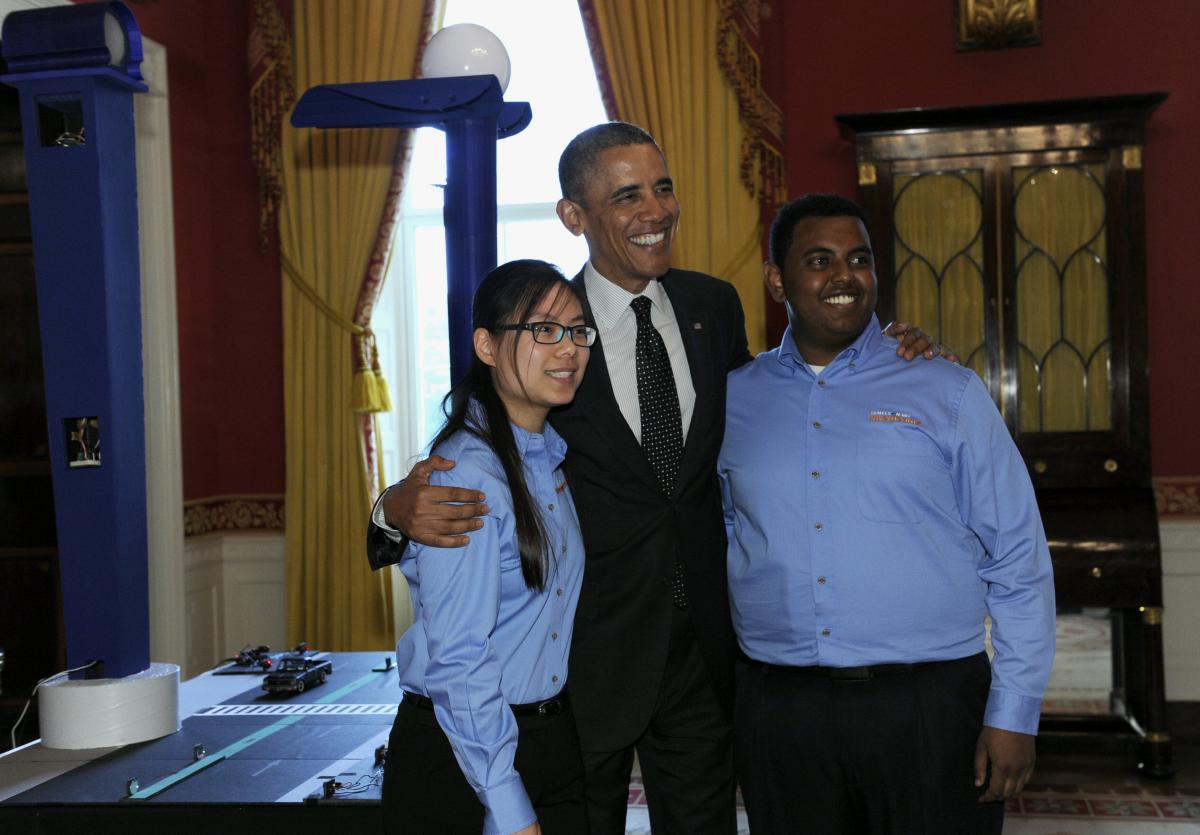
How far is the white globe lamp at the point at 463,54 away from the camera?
2684 mm

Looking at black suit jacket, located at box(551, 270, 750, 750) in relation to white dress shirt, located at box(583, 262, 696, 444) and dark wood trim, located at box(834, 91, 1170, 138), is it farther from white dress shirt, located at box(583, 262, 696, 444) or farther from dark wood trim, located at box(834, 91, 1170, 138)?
dark wood trim, located at box(834, 91, 1170, 138)

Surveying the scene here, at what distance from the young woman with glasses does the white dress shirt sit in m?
0.39

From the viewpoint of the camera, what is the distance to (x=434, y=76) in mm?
2730

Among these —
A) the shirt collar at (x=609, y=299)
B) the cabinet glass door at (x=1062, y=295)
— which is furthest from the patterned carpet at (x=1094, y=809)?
the shirt collar at (x=609, y=299)

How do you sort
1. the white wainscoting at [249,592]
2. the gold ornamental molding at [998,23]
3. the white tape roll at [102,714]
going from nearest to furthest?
the white tape roll at [102,714] → the gold ornamental molding at [998,23] → the white wainscoting at [249,592]

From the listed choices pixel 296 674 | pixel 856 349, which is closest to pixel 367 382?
pixel 296 674

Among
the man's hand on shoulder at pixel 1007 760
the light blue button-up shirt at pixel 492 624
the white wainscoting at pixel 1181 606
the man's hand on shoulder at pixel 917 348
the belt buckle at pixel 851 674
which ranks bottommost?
the white wainscoting at pixel 1181 606

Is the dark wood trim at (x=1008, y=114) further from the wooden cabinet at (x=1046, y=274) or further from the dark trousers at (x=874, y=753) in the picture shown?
the dark trousers at (x=874, y=753)

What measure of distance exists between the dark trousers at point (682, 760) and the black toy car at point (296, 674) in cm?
100

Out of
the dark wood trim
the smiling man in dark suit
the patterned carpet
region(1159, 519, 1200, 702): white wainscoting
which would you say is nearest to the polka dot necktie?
the smiling man in dark suit

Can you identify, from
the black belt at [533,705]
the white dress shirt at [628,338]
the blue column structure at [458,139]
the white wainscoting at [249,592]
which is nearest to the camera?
the black belt at [533,705]

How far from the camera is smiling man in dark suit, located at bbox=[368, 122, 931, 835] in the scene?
6.65 feet

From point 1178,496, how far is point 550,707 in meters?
3.76

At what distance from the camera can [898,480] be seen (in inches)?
76.3
